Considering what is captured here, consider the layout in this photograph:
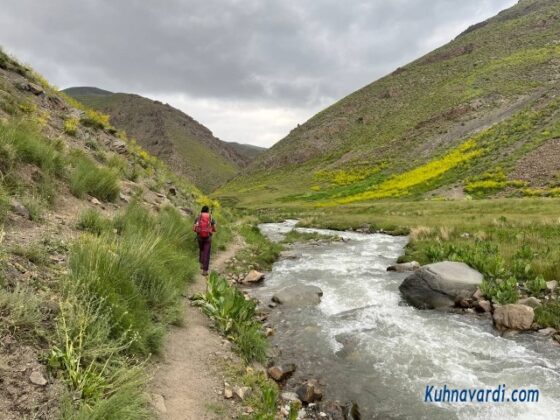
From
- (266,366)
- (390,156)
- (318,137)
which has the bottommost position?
(266,366)

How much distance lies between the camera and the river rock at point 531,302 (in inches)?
348

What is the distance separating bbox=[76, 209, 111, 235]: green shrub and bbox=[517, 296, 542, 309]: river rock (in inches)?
393

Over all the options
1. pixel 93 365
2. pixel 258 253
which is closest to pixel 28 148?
pixel 93 365

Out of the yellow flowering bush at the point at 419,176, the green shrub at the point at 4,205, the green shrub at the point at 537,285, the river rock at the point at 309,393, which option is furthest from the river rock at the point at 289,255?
the yellow flowering bush at the point at 419,176

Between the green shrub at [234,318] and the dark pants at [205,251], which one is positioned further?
the dark pants at [205,251]

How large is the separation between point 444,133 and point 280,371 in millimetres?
75445

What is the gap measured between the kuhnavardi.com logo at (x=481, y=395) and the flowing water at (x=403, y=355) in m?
0.09

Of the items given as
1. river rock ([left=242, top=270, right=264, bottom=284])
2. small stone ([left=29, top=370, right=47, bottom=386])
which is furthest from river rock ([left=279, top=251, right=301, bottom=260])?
small stone ([left=29, top=370, right=47, bottom=386])

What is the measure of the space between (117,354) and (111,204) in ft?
29.1

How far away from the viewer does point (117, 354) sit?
4.59 metres

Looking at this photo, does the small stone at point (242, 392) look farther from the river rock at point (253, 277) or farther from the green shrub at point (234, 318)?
the river rock at point (253, 277)

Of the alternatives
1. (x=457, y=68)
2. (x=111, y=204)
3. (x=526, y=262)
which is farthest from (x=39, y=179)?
(x=457, y=68)

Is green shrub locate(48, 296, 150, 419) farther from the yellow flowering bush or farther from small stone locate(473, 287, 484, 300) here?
the yellow flowering bush

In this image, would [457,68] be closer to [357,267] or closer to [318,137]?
[318,137]
